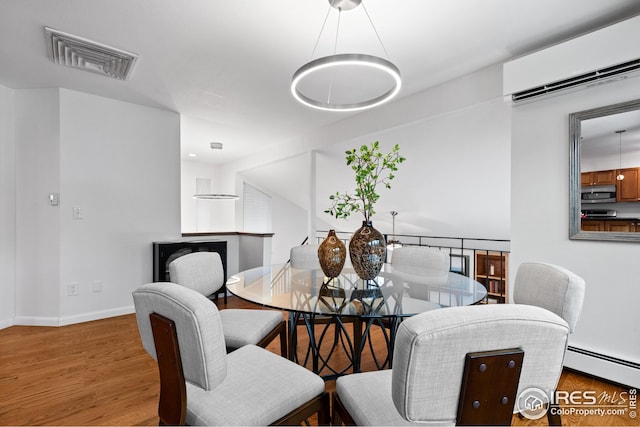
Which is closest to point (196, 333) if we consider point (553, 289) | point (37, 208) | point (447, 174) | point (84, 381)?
point (553, 289)

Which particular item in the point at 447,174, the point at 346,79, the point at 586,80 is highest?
the point at 346,79

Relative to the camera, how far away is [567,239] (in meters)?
2.29

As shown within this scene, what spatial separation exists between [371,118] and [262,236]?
6.85 feet

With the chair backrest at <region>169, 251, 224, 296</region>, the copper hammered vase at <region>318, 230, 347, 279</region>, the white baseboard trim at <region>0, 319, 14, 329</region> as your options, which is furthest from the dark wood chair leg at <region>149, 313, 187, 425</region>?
the white baseboard trim at <region>0, 319, 14, 329</region>

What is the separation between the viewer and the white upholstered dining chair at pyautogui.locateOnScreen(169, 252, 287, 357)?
174 cm

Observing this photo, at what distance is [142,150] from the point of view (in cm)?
377

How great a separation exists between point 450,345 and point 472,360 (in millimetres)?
69

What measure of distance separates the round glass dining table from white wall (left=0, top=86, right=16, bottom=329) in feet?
8.92

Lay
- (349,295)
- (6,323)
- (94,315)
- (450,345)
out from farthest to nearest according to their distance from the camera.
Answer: (94,315), (6,323), (349,295), (450,345)

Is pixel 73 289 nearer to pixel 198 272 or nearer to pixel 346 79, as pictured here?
pixel 198 272

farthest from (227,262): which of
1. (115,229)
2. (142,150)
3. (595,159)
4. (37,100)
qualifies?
(595,159)

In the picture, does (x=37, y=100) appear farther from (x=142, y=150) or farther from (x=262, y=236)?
(x=262, y=236)

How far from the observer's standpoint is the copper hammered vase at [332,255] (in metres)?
2.04

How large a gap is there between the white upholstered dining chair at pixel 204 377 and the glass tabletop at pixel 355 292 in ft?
1.11
